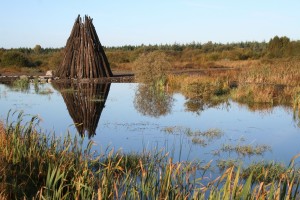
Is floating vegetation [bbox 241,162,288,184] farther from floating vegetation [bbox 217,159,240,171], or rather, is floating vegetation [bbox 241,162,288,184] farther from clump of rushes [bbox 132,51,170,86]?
clump of rushes [bbox 132,51,170,86]

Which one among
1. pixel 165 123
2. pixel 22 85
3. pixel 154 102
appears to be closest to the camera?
pixel 165 123

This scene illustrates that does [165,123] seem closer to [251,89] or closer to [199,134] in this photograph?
[199,134]

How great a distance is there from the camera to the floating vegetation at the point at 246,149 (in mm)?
8414

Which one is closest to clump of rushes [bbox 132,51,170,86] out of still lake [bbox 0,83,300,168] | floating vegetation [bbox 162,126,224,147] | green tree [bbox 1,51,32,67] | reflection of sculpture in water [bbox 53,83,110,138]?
reflection of sculpture in water [bbox 53,83,110,138]

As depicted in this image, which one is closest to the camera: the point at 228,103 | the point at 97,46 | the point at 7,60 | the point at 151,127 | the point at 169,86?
the point at 151,127

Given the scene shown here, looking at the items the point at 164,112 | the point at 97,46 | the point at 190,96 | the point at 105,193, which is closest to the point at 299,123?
the point at 164,112

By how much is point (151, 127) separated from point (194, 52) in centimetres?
4138

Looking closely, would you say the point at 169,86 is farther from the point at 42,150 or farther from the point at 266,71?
the point at 42,150

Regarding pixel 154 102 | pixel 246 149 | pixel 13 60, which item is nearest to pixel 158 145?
pixel 246 149

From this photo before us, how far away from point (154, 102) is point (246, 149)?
7.39 metres

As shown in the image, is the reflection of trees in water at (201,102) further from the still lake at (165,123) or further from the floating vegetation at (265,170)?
the floating vegetation at (265,170)

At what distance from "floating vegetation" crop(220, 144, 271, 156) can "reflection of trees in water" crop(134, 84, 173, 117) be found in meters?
4.62

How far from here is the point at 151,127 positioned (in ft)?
36.6

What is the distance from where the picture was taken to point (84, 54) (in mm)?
23469
